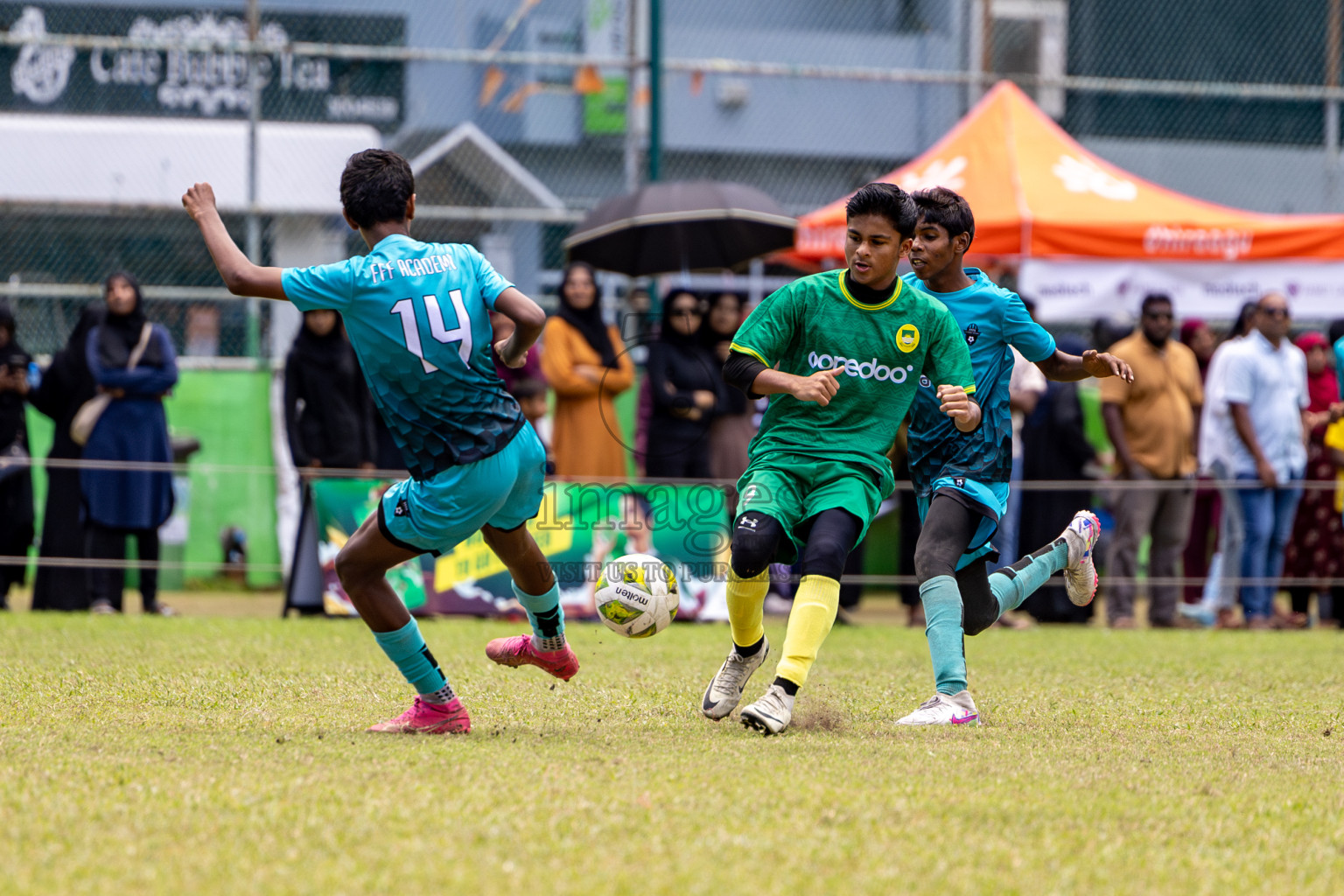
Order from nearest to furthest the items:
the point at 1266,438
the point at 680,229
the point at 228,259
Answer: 1. the point at 228,259
2. the point at 1266,438
3. the point at 680,229

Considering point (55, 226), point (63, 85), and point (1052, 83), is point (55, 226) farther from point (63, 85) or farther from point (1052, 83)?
point (1052, 83)

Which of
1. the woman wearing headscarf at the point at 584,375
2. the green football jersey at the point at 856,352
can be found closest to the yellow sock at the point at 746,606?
the green football jersey at the point at 856,352

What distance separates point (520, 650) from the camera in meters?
5.64

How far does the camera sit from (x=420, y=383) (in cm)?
505

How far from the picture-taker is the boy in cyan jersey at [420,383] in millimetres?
4996

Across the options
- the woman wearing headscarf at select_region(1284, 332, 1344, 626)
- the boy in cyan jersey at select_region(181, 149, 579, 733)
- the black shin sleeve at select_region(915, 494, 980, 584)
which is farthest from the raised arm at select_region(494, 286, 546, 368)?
the woman wearing headscarf at select_region(1284, 332, 1344, 626)

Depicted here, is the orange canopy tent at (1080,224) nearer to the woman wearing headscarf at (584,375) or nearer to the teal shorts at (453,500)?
the woman wearing headscarf at (584,375)

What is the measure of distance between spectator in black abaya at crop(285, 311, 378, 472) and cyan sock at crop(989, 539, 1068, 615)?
230 inches

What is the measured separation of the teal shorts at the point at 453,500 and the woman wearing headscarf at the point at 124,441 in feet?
19.6

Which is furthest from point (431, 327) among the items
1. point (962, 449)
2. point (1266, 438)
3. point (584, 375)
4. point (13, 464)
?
point (1266, 438)

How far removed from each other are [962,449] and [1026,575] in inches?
29.0

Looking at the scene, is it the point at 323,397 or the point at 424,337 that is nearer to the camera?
the point at 424,337

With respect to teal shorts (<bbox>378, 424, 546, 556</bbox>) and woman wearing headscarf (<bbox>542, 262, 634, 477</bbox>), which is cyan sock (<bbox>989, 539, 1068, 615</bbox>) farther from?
woman wearing headscarf (<bbox>542, 262, 634, 477</bbox>)

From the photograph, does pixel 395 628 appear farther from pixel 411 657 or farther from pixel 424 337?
pixel 424 337
